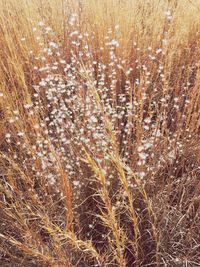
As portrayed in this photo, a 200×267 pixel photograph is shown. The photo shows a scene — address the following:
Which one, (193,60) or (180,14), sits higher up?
(180,14)

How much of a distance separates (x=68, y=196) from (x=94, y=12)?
5.62ft

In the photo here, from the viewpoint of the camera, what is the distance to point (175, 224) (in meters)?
1.36

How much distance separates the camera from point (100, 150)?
1.50 m

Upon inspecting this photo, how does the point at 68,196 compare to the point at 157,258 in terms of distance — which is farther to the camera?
the point at 157,258

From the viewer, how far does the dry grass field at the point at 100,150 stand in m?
1.18

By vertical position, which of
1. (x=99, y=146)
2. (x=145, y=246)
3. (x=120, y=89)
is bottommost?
(x=145, y=246)

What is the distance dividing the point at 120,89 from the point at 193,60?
1.71 feet

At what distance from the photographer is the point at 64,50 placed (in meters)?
2.32

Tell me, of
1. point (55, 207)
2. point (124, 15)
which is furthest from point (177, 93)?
point (55, 207)

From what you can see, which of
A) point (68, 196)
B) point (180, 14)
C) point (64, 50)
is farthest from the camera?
point (180, 14)

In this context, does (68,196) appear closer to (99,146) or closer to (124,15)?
(99,146)

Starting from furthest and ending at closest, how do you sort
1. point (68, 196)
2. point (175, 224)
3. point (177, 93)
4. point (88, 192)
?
1. point (177, 93)
2. point (88, 192)
3. point (175, 224)
4. point (68, 196)

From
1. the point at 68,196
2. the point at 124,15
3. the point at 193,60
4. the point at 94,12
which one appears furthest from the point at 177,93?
the point at 68,196

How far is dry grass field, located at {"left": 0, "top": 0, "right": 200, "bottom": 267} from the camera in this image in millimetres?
1180
